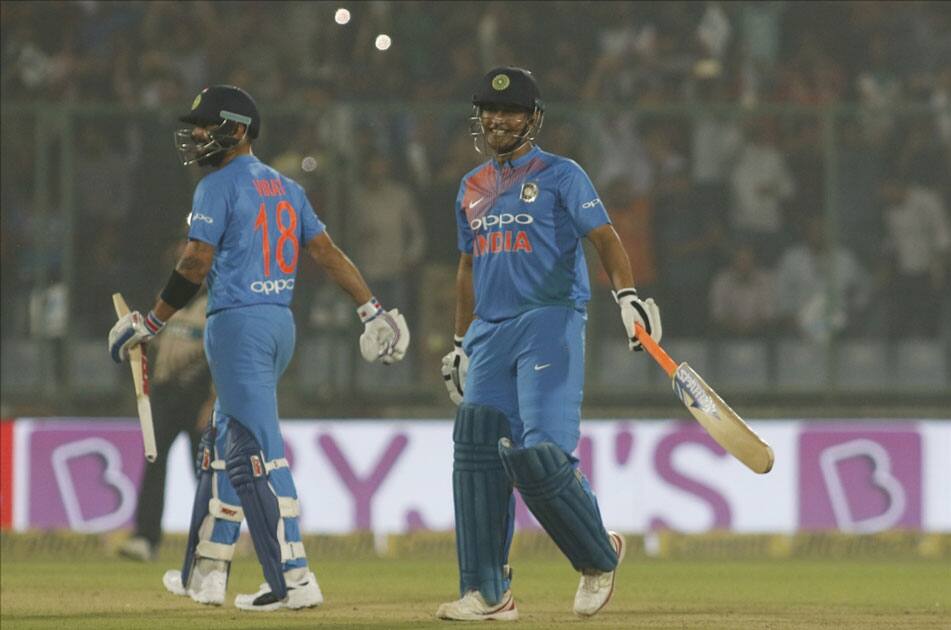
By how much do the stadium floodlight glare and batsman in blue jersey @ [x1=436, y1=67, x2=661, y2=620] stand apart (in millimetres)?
6760

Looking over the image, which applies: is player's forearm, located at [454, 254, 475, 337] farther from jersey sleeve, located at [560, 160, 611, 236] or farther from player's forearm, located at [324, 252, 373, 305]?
jersey sleeve, located at [560, 160, 611, 236]

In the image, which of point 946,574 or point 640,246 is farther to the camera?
point 640,246

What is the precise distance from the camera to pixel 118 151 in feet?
39.3

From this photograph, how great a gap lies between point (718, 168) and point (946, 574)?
351 cm

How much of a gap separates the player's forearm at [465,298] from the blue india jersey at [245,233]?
2.07ft

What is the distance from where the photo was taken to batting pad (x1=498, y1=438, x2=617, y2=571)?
6.33 m

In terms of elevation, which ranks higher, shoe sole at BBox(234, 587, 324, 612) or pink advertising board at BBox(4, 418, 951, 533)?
shoe sole at BBox(234, 587, 324, 612)

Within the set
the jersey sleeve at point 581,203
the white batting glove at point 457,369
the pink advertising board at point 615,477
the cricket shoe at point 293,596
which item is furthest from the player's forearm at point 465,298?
the pink advertising board at point 615,477

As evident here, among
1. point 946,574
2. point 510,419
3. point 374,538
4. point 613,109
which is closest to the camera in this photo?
point 510,419

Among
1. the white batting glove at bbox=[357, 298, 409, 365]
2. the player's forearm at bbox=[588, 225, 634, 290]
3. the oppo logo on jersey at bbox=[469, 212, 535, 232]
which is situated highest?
the oppo logo on jersey at bbox=[469, 212, 535, 232]

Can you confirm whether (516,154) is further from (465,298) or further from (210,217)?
(210,217)

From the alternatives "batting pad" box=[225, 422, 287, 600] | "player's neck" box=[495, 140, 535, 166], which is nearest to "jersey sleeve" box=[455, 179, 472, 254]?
"player's neck" box=[495, 140, 535, 166]

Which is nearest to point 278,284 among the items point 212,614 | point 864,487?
point 212,614

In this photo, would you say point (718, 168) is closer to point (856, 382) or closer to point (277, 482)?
point (856, 382)
